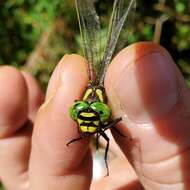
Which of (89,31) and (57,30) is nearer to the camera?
(89,31)

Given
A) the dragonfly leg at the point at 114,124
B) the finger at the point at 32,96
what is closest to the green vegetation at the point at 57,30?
the finger at the point at 32,96

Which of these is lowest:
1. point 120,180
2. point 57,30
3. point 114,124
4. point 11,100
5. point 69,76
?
point 120,180

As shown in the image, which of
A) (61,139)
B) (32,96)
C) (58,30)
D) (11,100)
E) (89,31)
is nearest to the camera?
(61,139)

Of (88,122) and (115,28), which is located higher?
(115,28)

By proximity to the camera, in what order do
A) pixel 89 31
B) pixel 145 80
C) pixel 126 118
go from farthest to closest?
pixel 89 31, pixel 126 118, pixel 145 80

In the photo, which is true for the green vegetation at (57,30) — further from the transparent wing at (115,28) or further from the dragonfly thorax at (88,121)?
the dragonfly thorax at (88,121)

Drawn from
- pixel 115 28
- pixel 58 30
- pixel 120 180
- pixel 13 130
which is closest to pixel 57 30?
pixel 58 30

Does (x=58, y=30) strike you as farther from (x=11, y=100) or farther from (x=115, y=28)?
(x=115, y=28)

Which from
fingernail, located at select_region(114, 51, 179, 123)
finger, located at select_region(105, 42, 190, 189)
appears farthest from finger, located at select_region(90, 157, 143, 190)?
fingernail, located at select_region(114, 51, 179, 123)
